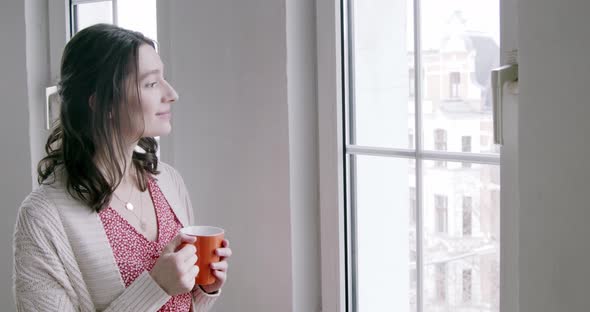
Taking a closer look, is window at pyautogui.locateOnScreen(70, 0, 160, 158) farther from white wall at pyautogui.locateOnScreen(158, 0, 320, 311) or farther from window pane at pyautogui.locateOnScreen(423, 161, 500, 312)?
window pane at pyautogui.locateOnScreen(423, 161, 500, 312)

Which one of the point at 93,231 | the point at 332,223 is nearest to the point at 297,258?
the point at 332,223

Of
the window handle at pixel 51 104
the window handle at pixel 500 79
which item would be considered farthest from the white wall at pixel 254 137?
the window handle at pixel 500 79

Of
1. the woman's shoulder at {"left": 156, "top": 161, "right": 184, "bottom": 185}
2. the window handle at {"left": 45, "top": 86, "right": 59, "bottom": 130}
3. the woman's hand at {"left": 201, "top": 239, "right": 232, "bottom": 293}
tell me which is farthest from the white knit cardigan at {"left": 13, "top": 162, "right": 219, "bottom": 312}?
the window handle at {"left": 45, "top": 86, "right": 59, "bottom": 130}

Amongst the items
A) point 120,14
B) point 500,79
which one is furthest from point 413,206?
point 120,14

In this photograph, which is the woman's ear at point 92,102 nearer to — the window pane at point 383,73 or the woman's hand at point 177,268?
the woman's hand at point 177,268

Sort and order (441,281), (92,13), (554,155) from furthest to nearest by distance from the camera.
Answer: (92,13), (441,281), (554,155)

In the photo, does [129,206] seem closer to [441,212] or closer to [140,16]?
[441,212]

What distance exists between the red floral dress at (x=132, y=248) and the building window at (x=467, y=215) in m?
0.61

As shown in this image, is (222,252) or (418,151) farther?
(418,151)

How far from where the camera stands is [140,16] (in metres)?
2.01

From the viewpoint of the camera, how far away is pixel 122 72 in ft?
4.03

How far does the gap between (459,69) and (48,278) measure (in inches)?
35.3

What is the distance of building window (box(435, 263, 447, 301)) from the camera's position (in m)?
1.33

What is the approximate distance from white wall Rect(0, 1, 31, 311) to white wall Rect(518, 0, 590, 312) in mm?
2116
